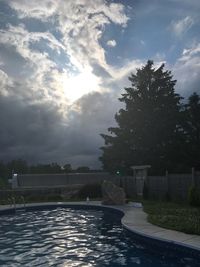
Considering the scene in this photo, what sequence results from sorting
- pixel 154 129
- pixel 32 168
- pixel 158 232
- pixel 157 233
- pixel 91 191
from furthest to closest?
pixel 32 168, pixel 154 129, pixel 91 191, pixel 158 232, pixel 157 233

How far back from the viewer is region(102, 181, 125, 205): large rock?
2327 centimetres

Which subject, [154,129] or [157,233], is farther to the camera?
[154,129]

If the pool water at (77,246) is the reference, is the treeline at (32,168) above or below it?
above

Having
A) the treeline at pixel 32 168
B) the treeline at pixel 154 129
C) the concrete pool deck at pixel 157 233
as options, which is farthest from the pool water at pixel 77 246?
the treeline at pixel 32 168

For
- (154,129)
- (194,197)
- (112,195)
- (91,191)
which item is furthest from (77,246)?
(154,129)

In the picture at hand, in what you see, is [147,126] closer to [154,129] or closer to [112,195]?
[154,129]

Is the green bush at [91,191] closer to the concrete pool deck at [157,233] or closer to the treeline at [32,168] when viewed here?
the concrete pool deck at [157,233]

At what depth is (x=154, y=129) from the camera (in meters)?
40.8

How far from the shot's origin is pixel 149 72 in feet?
144

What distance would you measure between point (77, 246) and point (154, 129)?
97.1 ft

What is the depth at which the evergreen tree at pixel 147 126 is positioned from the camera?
40.6m

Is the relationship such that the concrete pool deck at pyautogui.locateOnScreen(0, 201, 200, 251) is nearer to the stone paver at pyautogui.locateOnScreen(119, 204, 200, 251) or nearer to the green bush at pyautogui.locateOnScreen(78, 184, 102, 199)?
the stone paver at pyautogui.locateOnScreen(119, 204, 200, 251)

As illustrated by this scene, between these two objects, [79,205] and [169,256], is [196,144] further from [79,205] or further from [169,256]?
[169,256]

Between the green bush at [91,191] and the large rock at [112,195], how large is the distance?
19.8ft
